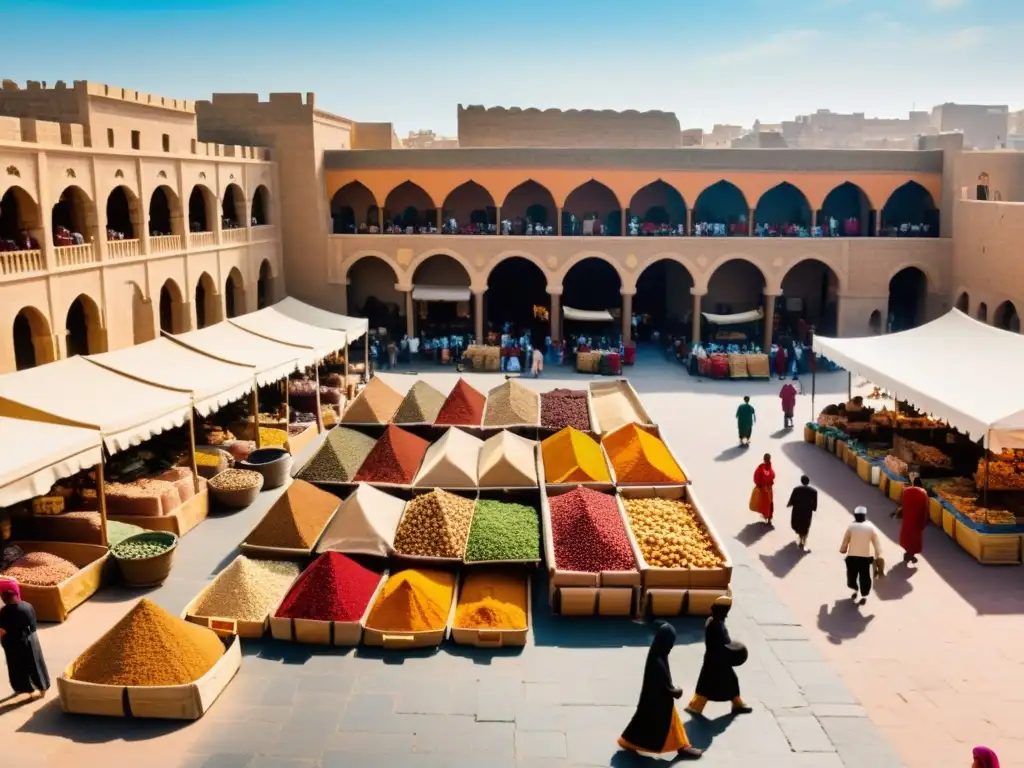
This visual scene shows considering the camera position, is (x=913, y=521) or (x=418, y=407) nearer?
(x=913, y=521)

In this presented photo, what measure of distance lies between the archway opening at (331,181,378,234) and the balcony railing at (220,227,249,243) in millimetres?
4793

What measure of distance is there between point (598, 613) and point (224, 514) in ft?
21.7

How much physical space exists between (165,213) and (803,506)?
19.0m

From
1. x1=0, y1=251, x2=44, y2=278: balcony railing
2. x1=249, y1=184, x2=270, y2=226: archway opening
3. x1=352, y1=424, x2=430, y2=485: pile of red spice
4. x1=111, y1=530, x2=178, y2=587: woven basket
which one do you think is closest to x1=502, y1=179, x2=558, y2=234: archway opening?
x1=249, y1=184, x2=270, y2=226: archway opening

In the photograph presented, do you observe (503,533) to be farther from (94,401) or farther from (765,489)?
(94,401)

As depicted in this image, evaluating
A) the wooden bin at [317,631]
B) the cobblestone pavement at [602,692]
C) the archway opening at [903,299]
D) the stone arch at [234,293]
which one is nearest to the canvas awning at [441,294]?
the stone arch at [234,293]

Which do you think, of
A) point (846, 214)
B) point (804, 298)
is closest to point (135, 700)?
point (804, 298)

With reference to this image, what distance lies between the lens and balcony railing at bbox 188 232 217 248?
74.5 ft

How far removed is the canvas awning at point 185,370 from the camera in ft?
48.0

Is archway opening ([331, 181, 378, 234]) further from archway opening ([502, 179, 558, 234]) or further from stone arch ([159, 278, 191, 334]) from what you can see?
stone arch ([159, 278, 191, 334])

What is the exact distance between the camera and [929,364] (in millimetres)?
15508

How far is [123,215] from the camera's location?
22.7 m

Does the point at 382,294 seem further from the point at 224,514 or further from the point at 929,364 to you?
the point at 929,364

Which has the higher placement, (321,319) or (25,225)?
(25,225)
